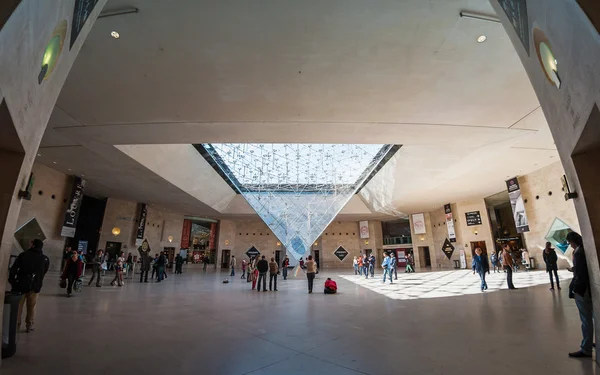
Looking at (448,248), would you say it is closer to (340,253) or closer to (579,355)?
(340,253)

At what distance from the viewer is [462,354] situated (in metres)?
3.33

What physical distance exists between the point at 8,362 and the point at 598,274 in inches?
269

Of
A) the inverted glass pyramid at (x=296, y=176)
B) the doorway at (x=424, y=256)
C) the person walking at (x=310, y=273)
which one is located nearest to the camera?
the person walking at (x=310, y=273)

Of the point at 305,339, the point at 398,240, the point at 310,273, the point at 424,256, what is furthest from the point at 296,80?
the point at 398,240

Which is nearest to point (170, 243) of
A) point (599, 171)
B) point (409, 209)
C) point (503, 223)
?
point (409, 209)

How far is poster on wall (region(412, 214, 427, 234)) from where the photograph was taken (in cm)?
2925

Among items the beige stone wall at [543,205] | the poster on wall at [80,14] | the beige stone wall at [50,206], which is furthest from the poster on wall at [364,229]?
the poster on wall at [80,14]

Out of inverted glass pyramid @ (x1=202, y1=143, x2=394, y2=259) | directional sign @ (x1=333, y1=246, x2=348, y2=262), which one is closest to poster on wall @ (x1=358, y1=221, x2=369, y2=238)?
directional sign @ (x1=333, y1=246, x2=348, y2=262)

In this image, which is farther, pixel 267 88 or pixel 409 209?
pixel 409 209

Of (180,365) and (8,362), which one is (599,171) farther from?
(8,362)

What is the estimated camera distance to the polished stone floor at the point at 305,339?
3010 millimetres

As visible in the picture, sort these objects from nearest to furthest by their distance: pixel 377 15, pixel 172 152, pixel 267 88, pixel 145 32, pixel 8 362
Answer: pixel 8 362 → pixel 377 15 → pixel 145 32 → pixel 267 88 → pixel 172 152

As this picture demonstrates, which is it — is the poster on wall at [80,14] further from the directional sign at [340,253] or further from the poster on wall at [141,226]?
the directional sign at [340,253]

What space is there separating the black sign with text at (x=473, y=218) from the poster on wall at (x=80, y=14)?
91.2 ft
